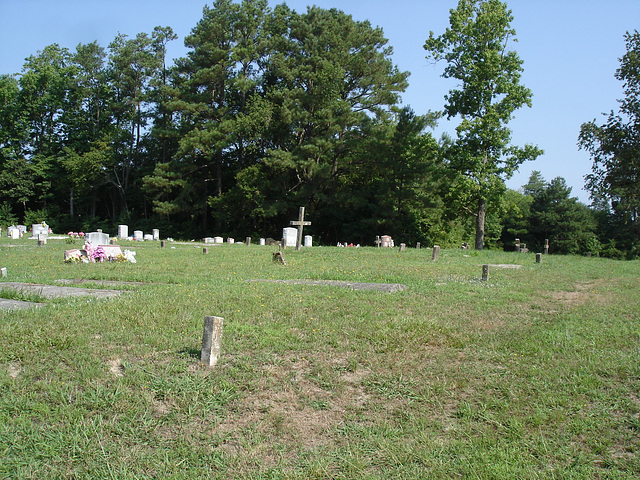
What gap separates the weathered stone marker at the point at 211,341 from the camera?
4.88 m

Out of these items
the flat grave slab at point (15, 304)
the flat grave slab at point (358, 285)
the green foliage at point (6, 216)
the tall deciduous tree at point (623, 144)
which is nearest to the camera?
the flat grave slab at point (15, 304)

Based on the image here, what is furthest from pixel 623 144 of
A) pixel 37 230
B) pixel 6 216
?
pixel 6 216

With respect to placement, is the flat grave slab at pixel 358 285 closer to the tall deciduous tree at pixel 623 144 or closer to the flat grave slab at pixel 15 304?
the flat grave slab at pixel 15 304

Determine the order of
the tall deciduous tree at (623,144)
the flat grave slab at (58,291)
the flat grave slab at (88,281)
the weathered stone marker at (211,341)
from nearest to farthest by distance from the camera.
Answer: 1. the weathered stone marker at (211,341)
2. the flat grave slab at (58,291)
3. the flat grave slab at (88,281)
4. the tall deciduous tree at (623,144)

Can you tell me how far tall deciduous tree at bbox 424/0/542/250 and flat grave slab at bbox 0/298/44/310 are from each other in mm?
24384

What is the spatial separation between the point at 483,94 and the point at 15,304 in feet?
89.5

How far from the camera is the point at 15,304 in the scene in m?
6.87

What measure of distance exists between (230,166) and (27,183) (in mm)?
19496

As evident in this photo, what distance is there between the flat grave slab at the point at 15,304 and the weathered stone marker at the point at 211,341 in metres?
3.20

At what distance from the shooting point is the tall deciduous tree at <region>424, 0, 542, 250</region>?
2769 cm

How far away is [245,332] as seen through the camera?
5777mm

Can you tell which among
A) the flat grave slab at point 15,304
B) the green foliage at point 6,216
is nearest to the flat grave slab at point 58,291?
the flat grave slab at point 15,304

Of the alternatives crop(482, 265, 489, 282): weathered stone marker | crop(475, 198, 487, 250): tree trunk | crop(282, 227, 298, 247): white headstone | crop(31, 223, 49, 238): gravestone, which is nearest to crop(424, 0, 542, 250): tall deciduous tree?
crop(475, 198, 487, 250): tree trunk

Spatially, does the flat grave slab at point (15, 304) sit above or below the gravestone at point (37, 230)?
below
